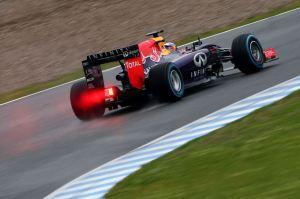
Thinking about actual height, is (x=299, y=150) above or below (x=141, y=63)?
below

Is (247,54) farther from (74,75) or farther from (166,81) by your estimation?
(74,75)

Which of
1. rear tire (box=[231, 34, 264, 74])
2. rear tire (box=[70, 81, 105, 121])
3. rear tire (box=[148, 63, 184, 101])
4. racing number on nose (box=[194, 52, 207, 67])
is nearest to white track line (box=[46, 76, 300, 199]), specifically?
rear tire (box=[148, 63, 184, 101])

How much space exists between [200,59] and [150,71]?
1481 millimetres

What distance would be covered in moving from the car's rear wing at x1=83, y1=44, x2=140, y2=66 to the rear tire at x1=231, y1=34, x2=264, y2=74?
73.9 inches

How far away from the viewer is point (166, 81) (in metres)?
13.0

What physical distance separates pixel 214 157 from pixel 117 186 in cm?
110

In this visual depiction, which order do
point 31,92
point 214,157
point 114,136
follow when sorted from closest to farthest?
point 214,157, point 114,136, point 31,92

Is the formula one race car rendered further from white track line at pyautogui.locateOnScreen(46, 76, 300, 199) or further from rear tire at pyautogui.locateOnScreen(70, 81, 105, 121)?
white track line at pyautogui.locateOnScreen(46, 76, 300, 199)

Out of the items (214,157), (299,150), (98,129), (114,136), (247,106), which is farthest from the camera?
(98,129)

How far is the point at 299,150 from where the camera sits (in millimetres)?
7719

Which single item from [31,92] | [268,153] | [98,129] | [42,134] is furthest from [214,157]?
[31,92]

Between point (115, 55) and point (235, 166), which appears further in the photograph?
point (115, 55)

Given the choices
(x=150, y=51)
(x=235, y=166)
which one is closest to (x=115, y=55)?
(x=150, y=51)

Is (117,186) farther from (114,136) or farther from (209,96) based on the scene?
(209,96)
